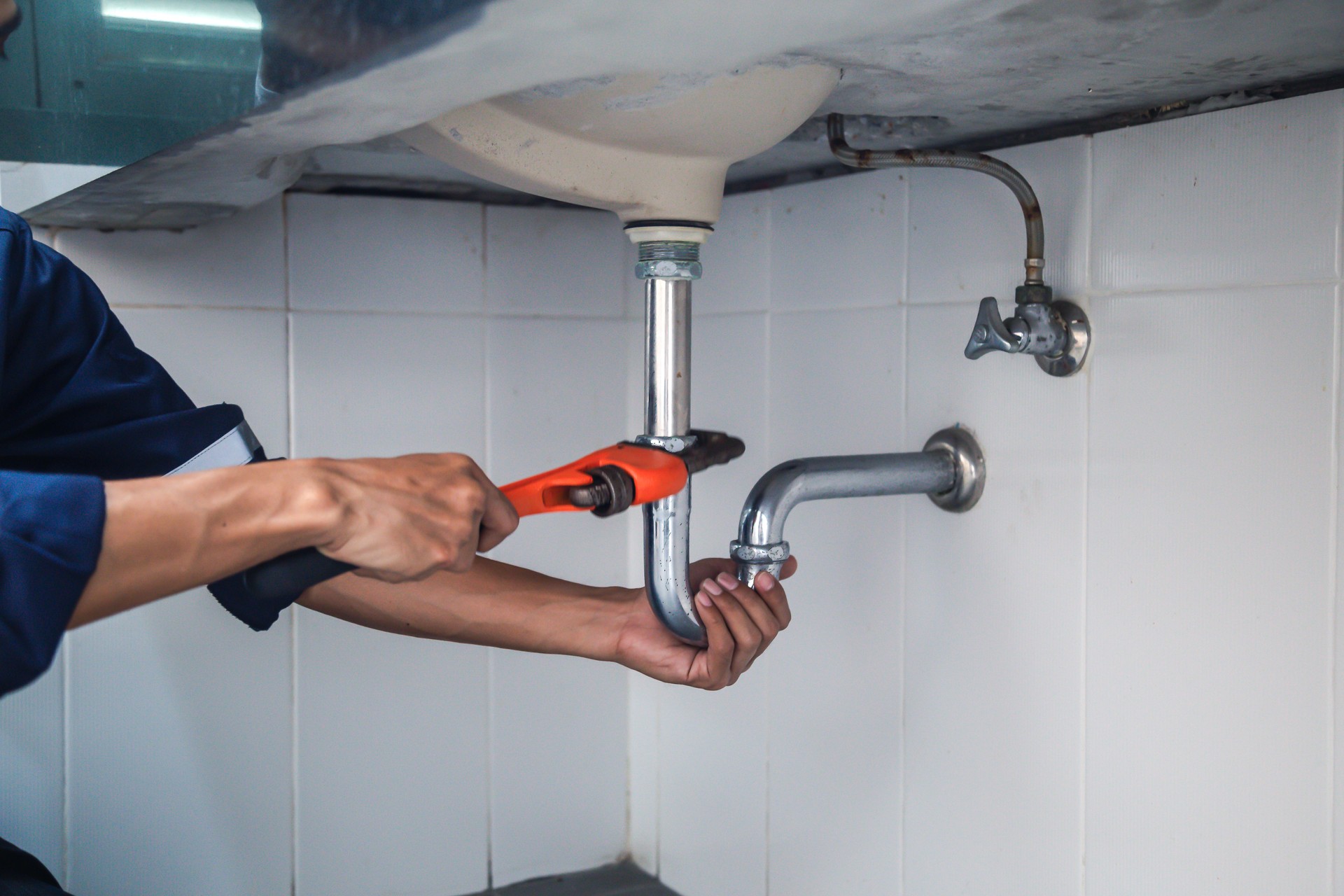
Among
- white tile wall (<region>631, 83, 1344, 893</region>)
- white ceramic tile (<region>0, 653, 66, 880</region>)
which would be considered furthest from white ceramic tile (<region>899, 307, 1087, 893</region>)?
white ceramic tile (<region>0, 653, 66, 880</region>)

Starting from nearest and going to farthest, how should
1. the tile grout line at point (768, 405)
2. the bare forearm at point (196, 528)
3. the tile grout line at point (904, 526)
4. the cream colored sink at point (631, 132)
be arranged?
the bare forearm at point (196, 528) → the cream colored sink at point (631, 132) → the tile grout line at point (904, 526) → the tile grout line at point (768, 405)

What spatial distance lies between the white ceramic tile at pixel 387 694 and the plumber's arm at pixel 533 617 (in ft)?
1.07

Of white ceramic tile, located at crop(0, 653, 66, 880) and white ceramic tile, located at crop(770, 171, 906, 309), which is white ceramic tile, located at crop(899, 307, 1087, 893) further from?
white ceramic tile, located at crop(0, 653, 66, 880)

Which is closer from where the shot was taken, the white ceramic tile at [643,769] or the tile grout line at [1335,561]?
the tile grout line at [1335,561]

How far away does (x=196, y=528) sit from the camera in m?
0.46

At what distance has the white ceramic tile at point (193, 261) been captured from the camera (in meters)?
0.96

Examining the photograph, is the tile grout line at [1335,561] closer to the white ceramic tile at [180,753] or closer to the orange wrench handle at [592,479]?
the orange wrench handle at [592,479]

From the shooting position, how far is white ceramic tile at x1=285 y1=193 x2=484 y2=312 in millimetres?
1046

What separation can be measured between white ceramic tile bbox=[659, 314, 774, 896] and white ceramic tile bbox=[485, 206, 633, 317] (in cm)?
14

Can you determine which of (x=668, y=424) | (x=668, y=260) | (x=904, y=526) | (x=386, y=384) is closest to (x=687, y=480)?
(x=668, y=424)

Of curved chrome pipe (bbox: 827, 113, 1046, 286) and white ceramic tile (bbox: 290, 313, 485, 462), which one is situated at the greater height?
curved chrome pipe (bbox: 827, 113, 1046, 286)

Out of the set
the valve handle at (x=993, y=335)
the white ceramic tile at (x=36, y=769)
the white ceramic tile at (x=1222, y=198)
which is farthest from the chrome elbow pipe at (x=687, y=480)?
the white ceramic tile at (x=36, y=769)

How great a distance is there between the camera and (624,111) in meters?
0.58

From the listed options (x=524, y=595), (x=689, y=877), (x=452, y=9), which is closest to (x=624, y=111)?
(x=452, y=9)
